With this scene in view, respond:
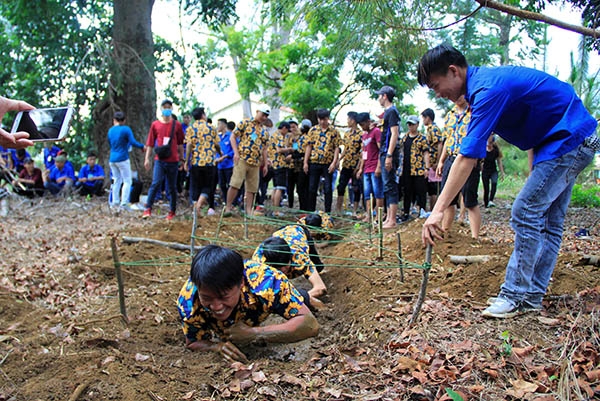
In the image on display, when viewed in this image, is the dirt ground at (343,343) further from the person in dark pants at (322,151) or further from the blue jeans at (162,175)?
the person in dark pants at (322,151)

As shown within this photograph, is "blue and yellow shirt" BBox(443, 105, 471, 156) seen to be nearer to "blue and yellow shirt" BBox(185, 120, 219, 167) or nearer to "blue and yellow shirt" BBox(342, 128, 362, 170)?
"blue and yellow shirt" BBox(342, 128, 362, 170)

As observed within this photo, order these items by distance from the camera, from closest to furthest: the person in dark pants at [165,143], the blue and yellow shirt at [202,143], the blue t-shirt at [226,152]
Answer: the person in dark pants at [165,143] < the blue and yellow shirt at [202,143] < the blue t-shirt at [226,152]

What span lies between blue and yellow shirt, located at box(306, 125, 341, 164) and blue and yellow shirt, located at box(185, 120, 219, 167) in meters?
1.67

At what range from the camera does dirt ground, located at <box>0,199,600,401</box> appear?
2283 mm

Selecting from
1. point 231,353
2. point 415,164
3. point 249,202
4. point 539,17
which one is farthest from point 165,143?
point 539,17

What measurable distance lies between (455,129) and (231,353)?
3.16 metres

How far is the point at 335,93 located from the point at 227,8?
Result: 3502 mm

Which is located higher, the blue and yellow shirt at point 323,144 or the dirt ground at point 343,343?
the blue and yellow shirt at point 323,144

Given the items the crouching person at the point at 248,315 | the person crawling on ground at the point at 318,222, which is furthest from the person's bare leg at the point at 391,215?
the crouching person at the point at 248,315

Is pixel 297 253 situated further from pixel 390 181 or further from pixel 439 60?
pixel 390 181

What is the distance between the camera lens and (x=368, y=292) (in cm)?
391

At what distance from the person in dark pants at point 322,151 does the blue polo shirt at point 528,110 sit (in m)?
5.31

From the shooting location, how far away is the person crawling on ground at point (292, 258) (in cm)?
386

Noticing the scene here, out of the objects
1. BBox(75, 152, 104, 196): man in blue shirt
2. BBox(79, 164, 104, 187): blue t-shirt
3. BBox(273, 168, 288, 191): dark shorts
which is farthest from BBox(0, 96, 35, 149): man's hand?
BBox(79, 164, 104, 187): blue t-shirt
